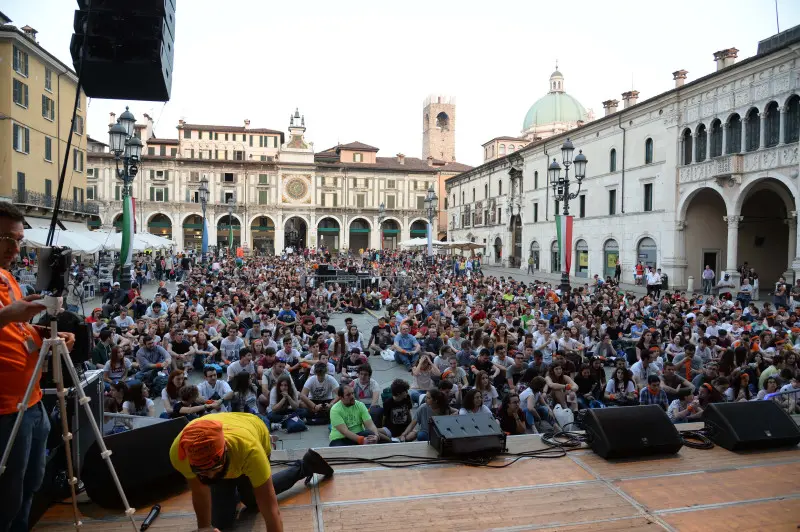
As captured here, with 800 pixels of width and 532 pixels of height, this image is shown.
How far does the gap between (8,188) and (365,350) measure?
2463 cm

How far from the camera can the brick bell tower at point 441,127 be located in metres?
83.0

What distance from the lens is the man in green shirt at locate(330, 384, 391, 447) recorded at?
21.1ft

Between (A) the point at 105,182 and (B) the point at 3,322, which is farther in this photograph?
(A) the point at 105,182

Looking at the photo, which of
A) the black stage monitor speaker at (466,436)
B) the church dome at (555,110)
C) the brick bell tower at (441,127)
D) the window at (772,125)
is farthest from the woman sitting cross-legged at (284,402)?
the brick bell tower at (441,127)

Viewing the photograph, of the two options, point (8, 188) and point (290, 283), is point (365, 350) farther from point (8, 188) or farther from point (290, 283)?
point (8, 188)

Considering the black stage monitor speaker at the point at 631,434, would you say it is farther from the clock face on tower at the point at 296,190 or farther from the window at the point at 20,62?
the clock face on tower at the point at 296,190

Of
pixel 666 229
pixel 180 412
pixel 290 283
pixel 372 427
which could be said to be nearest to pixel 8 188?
pixel 290 283

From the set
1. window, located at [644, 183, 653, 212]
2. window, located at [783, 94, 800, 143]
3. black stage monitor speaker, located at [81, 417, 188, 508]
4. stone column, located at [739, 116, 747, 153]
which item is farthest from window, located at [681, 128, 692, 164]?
black stage monitor speaker, located at [81, 417, 188, 508]

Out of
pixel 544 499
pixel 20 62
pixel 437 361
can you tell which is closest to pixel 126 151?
pixel 437 361

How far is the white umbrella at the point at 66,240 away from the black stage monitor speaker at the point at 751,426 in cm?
1626

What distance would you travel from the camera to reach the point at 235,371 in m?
8.98

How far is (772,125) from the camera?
22.7 meters

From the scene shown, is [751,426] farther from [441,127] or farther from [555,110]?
[441,127]

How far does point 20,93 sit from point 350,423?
30042mm
